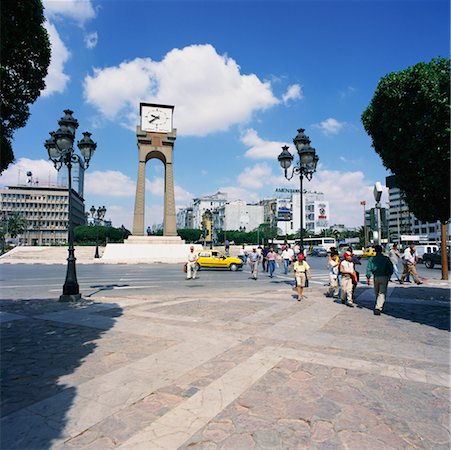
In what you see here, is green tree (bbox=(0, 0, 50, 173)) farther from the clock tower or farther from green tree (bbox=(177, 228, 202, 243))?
green tree (bbox=(177, 228, 202, 243))

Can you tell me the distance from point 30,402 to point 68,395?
0.38m

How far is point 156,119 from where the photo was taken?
41500mm

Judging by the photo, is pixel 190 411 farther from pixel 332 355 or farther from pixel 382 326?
pixel 382 326

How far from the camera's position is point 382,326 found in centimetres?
684

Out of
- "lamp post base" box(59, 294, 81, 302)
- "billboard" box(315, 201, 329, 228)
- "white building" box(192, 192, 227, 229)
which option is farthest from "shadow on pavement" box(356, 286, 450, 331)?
"white building" box(192, 192, 227, 229)

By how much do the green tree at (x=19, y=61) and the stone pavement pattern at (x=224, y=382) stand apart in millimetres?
4029

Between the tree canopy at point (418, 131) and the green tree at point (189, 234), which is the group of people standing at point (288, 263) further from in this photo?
the green tree at point (189, 234)

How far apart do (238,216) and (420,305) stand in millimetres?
126856

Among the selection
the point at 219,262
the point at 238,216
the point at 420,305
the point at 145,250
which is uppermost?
the point at 238,216

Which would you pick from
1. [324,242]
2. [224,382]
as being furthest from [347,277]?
[324,242]

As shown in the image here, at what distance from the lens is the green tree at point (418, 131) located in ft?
21.0

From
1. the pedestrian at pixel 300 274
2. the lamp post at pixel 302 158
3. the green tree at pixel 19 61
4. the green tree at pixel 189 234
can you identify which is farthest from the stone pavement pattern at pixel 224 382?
the green tree at pixel 189 234

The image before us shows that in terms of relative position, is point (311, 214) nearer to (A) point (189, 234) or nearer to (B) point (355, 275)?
(A) point (189, 234)

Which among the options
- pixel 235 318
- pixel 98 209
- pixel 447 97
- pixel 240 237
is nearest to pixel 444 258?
pixel 447 97
